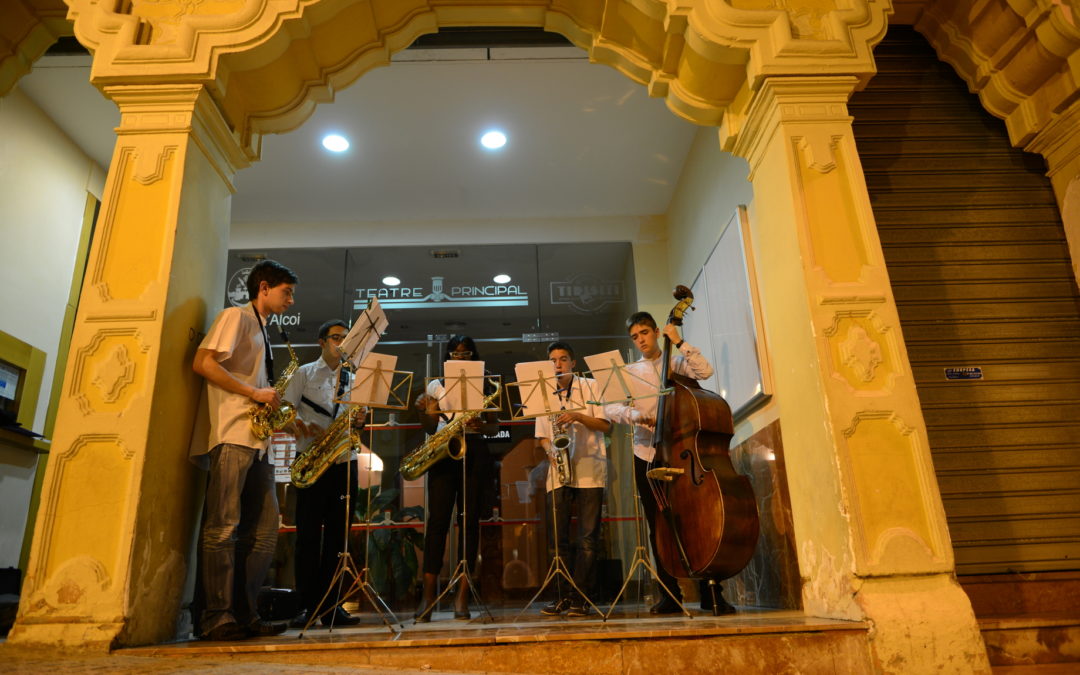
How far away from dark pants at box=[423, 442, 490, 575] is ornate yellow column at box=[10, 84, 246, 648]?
1.37 m

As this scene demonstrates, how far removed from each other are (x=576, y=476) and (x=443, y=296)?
3469 mm

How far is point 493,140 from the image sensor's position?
643 cm

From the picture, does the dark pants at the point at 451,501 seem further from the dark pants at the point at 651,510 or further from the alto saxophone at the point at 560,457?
the dark pants at the point at 651,510

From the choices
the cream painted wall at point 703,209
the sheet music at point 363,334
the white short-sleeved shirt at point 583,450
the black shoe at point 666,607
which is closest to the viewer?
the sheet music at point 363,334

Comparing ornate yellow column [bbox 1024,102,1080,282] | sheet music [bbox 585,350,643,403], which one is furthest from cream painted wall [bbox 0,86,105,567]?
ornate yellow column [bbox 1024,102,1080,282]

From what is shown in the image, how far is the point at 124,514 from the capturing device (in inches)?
121

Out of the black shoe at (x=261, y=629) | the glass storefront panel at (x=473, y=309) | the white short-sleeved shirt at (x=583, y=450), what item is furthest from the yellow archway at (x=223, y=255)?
the glass storefront panel at (x=473, y=309)

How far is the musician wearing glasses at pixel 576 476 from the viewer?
416 cm

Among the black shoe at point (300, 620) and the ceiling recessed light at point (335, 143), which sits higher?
the ceiling recessed light at point (335, 143)

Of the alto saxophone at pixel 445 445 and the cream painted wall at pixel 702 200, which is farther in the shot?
the cream painted wall at pixel 702 200

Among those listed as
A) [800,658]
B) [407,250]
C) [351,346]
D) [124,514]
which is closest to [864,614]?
[800,658]

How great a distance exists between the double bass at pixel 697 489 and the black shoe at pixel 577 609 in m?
0.53

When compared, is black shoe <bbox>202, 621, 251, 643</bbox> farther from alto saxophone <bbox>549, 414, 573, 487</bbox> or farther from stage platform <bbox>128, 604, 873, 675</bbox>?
alto saxophone <bbox>549, 414, 573, 487</bbox>

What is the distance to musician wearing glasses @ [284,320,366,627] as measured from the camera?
4.16m
